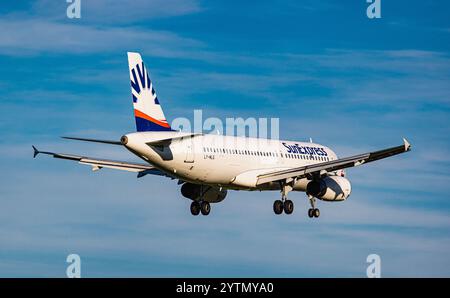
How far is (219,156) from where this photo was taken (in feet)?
281

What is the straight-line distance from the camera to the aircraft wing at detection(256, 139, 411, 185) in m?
82.1

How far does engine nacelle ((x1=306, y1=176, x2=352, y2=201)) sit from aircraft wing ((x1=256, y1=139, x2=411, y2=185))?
204cm

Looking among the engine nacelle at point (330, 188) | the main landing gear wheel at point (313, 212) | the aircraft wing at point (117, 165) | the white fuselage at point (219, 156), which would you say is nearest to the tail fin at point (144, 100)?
the white fuselage at point (219, 156)

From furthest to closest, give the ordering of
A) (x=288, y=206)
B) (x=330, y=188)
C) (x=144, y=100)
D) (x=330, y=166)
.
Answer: (x=330, y=188), (x=288, y=206), (x=330, y=166), (x=144, y=100)

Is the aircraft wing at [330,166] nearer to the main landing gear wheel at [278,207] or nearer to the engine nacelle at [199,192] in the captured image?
the main landing gear wheel at [278,207]

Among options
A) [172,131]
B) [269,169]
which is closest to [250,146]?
[269,169]

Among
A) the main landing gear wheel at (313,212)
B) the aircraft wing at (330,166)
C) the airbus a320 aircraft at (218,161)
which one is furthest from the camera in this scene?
the main landing gear wheel at (313,212)

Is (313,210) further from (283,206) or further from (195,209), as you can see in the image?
(195,209)

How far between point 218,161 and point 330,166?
8368mm

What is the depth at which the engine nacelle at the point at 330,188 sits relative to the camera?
90688mm

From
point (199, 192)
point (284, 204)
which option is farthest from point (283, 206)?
point (199, 192)

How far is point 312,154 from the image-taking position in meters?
98.5

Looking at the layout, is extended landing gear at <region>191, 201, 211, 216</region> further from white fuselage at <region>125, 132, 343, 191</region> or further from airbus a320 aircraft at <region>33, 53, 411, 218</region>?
white fuselage at <region>125, 132, 343, 191</region>
